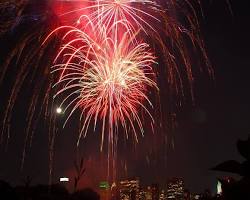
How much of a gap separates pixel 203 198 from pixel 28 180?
83.9ft

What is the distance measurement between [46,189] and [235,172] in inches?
1557

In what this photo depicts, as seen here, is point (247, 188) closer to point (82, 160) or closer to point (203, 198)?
point (203, 198)

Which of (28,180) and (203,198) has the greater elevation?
(28,180)

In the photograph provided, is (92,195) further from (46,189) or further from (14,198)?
(14,198)

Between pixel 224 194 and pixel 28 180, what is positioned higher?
pixel 28 180

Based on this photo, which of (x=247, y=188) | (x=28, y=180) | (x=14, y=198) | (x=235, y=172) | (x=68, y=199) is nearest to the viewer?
(x=247, y=188)

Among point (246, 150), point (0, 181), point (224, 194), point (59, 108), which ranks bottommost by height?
point (224, 194)

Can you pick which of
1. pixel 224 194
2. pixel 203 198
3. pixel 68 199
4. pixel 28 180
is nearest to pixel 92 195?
pixel 68 199

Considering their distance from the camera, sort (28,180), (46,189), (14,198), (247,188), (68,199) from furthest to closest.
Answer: (46,189) < (68,199) < (28,180) < (14,198) < (247,188)

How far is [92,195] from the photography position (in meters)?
42.2

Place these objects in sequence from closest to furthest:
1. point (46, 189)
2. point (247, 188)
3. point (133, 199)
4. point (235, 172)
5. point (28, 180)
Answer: point (247, 188) < point (235, 172) < point (28, 180) < point (46, 189) < point (133, 199)

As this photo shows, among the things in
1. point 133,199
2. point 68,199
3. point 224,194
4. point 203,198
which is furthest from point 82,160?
point 133,199

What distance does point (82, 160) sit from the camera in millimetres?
37500

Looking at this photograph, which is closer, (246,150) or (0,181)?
(246,150)
